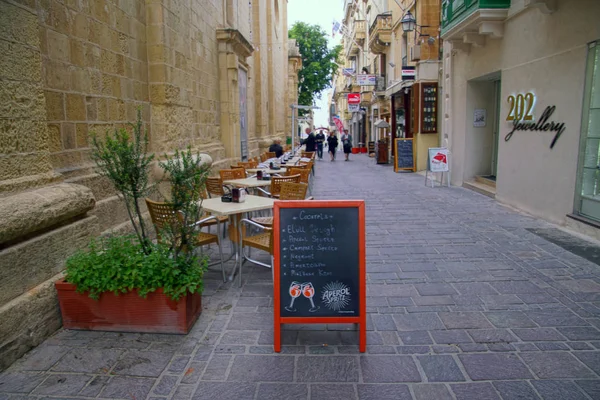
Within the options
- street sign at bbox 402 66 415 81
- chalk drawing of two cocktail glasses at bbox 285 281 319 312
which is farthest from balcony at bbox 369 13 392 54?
chalk drawing of two cocktail glasses at bbox 285 281 319 312

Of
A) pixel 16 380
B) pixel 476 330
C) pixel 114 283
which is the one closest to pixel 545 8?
pixel 476 330

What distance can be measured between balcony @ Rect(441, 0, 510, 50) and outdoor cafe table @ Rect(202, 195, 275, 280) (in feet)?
21.4

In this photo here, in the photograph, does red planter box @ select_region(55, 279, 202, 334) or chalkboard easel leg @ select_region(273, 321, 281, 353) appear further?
red planter box @ select_region(55, 279, 202, 334)

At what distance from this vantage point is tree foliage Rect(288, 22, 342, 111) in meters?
42.7

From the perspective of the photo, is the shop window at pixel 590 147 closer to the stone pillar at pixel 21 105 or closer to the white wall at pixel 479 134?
the white wall at pixel 479 134

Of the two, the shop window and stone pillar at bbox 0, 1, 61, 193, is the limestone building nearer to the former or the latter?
stone pillar at bbox 0, 1, 61, 193

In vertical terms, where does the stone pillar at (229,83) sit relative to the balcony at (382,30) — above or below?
below

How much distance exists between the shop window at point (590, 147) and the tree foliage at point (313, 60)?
37247 millimetres

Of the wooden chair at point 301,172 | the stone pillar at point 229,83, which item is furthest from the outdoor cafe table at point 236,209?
the stone pillar at point 229,83

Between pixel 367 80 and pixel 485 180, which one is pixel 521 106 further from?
pixel 367 80

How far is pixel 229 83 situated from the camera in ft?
36.7

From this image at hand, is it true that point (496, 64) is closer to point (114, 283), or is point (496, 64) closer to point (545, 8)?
point (545, 8)

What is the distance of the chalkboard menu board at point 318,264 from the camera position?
11.1 ft

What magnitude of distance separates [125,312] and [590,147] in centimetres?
640
